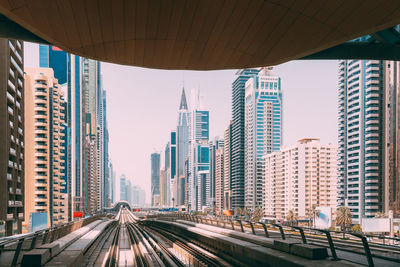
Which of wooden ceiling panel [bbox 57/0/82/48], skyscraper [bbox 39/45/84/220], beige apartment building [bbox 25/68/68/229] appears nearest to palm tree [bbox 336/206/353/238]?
beige apartment building [bbox 25/68/68/229]

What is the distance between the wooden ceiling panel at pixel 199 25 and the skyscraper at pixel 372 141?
142m

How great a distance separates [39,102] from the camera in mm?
100062

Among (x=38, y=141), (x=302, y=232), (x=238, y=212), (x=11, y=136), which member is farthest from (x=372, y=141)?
(x=302, y=232)

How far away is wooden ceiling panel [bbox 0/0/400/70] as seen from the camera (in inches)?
355

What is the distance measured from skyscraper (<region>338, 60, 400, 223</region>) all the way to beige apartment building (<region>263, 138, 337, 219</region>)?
24723 millimetres

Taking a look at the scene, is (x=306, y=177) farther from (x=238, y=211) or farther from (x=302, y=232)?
(x=302, y=232)

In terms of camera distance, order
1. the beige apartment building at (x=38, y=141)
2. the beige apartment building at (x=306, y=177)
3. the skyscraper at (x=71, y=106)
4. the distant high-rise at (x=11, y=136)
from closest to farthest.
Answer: the distant high-rise at (x=11, y=136)
the beige apartment building at (x=38, y=141)
the skyscraper at (x=71, y=106)
the beige apartment building at (x=306, y=177)

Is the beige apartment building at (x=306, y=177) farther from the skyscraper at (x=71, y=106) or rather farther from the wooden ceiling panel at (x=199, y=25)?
the wooden ceiling panel at (x=199, y=25)

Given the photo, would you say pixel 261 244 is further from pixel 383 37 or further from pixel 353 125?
pixel 353 125

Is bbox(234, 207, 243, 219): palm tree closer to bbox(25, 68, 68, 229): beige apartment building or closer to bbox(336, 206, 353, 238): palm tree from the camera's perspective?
bbox(336, 206, 353, 238): palm tree

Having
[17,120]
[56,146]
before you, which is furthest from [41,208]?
[17,120]

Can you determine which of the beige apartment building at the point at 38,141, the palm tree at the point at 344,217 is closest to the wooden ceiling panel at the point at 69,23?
the beige apartment building at the point at 38,141

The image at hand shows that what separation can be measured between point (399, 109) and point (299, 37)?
486ft

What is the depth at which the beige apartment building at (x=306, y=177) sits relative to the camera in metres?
177
